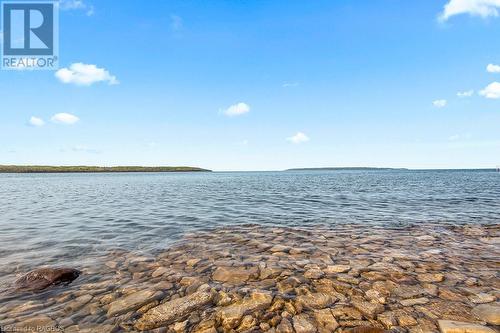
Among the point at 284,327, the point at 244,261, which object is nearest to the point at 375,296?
the point at 284,327

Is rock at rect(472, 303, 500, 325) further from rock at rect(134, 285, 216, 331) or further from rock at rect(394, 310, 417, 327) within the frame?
rock at rect(134, 285, 216, 331)

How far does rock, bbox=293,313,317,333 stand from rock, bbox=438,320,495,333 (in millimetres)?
2366

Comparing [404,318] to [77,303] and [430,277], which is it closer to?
[430,277]

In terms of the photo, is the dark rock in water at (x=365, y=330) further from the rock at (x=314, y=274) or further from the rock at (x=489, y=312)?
the rock at (x=314, y=274)

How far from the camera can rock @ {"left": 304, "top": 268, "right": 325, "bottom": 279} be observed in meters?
7.85

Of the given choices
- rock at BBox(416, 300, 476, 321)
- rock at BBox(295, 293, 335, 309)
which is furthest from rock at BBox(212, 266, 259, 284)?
rock at BBox(416, 300, 476, 321)

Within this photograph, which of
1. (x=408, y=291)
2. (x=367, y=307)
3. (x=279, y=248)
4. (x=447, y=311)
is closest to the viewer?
(x=447, y=311)

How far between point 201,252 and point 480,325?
7.98 meters

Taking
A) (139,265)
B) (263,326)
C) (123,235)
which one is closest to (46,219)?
(123,235)

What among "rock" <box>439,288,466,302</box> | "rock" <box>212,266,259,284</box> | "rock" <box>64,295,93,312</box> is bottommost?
"rock" <box>212,266,259,284</box>

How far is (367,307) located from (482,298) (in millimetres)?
2818

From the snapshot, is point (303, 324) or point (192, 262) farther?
point (192, 262)

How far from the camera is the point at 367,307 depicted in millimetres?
6051

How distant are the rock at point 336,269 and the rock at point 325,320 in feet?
7.67
